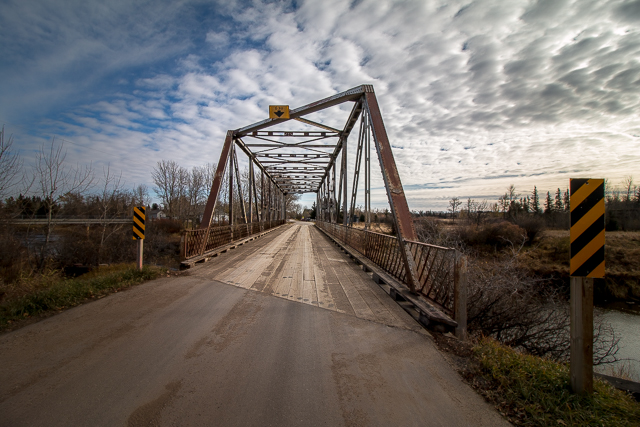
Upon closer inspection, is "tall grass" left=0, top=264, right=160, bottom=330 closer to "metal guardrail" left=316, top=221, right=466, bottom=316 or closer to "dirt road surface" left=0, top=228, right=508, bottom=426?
"dirt road surface" left=0, top=228, right=508, bottom=426

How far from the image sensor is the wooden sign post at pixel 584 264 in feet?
6.84

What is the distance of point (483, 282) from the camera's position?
20.4ft

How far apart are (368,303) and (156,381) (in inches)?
117

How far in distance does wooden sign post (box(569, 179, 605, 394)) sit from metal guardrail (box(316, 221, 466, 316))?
119 cm

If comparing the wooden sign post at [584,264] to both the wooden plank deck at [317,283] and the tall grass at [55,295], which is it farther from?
the tall grass at [55,295]

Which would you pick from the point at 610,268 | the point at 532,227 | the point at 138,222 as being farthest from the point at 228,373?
the point at 532,227

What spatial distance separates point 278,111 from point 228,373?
9709 millimetres

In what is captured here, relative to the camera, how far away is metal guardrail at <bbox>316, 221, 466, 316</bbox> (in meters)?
3.67

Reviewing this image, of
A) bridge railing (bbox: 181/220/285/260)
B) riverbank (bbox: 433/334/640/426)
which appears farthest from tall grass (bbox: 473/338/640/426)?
bridge railing (bbox: 181/220/285/260)

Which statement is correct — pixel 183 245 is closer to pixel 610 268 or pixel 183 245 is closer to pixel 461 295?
pixel 461 295

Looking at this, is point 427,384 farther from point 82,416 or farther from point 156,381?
point 82,416

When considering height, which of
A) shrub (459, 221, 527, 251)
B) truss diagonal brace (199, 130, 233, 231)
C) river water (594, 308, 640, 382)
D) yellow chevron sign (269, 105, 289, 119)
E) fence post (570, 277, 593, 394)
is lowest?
river water (594, 308, 640, 382)

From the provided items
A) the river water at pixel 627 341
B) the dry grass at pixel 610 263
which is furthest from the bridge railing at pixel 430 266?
the dry grass at pixel 610 263

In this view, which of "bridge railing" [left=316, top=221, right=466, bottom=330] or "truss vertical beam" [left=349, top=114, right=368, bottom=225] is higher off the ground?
"truss vertical beam" [left=349, top=114, right=368, bottom=225]
